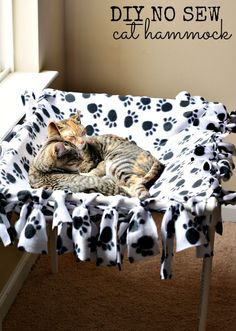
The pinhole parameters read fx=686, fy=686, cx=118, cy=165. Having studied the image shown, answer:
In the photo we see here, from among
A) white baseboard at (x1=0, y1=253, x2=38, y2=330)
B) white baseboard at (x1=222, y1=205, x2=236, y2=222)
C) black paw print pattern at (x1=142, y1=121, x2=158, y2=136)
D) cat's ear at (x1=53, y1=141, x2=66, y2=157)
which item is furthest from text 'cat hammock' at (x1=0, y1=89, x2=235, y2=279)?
white baseboard at (x1=222, y1=205, x2=236, y2=222)

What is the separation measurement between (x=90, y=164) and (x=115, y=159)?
0.08m

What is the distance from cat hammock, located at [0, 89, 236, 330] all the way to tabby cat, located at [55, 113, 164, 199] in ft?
0.15

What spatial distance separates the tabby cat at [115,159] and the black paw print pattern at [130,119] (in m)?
0.14

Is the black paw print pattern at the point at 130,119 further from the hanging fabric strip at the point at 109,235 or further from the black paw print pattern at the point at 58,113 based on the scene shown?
the hanging fabric strip at the point at 109,235

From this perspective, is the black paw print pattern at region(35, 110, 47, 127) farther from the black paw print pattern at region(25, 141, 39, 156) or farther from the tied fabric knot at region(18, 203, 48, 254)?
the tied fabric knot at region(18, 203, 48, 254)

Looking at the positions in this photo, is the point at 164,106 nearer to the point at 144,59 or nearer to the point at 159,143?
the point at 159,143

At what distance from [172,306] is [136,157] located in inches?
25.4

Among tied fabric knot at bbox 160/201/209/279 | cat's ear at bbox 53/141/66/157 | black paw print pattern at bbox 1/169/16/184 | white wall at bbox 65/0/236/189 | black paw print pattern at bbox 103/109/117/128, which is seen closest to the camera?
tied fabric knot at bbox 160/201/209/279

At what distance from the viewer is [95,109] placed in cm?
226

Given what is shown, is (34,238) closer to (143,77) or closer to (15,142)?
(15,142)

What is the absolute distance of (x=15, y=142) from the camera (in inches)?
77.6

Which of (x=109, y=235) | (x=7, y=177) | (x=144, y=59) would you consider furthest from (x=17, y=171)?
(x=144, y=59)

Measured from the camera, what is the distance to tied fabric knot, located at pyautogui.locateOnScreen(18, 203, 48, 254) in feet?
5.29

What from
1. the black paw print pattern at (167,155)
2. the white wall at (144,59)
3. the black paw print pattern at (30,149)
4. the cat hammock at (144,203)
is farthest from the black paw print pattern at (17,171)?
the white wall at (144,59)
